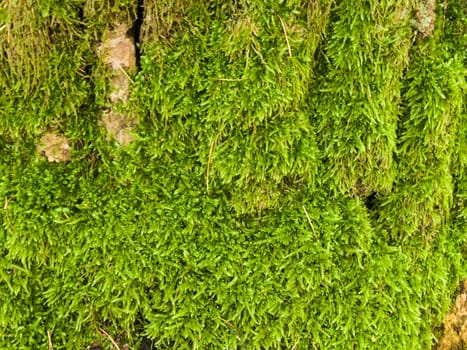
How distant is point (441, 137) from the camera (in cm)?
189

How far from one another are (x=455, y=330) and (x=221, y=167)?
4.36 ft

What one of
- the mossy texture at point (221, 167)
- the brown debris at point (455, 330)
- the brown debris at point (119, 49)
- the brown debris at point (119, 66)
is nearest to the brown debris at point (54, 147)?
the mossy texture at point (221, 167)

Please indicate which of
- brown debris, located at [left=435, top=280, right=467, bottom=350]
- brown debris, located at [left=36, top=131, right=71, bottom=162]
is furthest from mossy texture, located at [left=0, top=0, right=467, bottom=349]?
brown debris, located at [left=435, top=280, right=467, bottom=350]

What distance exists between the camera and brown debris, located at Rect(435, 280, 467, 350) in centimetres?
211

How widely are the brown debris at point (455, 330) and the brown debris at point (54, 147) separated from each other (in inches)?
71.1

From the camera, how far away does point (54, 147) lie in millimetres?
1805

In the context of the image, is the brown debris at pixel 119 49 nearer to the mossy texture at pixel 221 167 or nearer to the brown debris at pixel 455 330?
the mossy texture at pixel 221 167

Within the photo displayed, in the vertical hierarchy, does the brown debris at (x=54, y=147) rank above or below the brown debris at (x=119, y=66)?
below

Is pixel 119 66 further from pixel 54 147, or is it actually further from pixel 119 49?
pixel 54 147

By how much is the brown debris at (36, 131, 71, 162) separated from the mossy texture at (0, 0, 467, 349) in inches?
1.0

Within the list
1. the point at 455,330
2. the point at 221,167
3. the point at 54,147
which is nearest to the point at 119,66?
the point at 54,147

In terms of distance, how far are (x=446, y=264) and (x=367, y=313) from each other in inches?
18.9

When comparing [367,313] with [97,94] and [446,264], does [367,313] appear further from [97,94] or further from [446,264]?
[97,94]

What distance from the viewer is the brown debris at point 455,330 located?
2.11 metres
